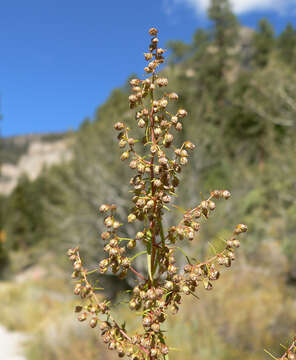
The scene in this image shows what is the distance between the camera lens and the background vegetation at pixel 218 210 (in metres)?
7.77

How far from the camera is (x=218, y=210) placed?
1537 cm

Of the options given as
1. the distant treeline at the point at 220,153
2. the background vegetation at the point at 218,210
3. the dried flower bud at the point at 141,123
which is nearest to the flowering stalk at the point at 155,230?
the dried flower bud at the point at 141,123

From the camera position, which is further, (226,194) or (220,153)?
(220,153)

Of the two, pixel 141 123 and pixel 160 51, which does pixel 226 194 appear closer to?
pixel 141 123

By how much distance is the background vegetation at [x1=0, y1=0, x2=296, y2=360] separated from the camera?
306 inches

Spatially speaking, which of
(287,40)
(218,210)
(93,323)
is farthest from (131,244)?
(287,40)

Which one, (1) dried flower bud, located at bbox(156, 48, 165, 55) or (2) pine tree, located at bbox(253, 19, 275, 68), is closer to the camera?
(1) dried flower bud, located at bbox(156, 48, 165, 55)

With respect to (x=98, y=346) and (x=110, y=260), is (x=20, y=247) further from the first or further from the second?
(x=110, y=260)

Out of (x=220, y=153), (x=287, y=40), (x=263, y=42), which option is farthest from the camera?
(x=263, y=42)

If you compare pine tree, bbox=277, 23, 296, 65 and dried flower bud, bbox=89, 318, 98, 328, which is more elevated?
pine tree, bbox=277, 23, 296, 65

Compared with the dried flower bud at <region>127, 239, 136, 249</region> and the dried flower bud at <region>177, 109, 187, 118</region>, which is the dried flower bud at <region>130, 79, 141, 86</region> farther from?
the dried flower bud at <region>127, 239, 136, 249</region>

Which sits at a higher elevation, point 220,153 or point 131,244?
point 220,153

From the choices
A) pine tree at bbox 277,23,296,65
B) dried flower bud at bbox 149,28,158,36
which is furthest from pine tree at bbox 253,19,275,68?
dried flower bud at bbox 149,28,158,36

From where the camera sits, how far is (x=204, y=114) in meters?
19.1
